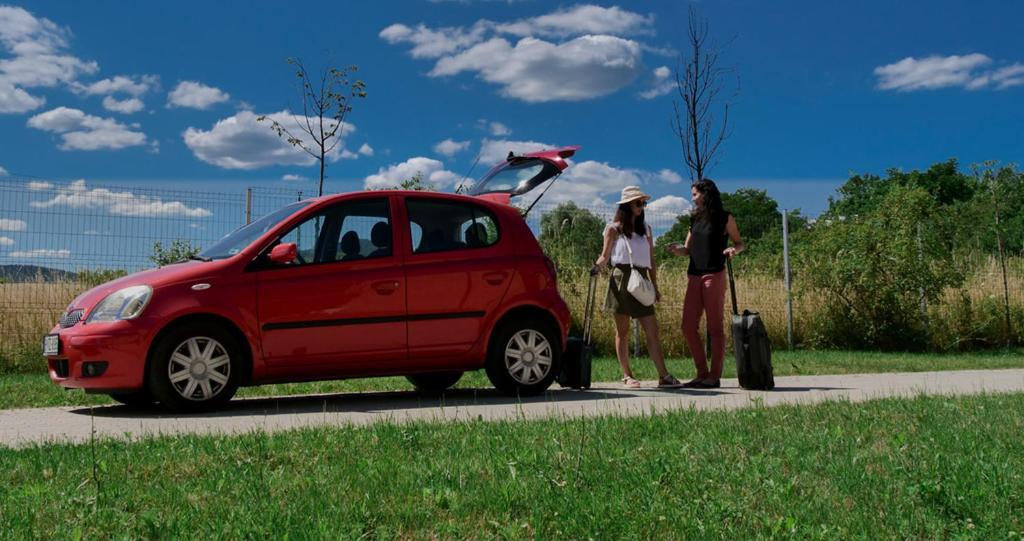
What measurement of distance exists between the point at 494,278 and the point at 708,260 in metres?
2.34

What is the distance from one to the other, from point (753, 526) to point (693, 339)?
19.9 ft

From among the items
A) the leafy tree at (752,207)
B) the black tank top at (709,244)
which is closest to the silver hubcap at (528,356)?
the black tank top at (709,244)

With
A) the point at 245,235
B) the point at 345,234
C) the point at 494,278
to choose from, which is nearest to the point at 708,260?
the point at 494,278

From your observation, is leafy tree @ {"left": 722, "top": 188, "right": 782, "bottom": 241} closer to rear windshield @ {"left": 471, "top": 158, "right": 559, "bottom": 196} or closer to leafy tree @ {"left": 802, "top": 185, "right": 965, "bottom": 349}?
leafy tree @ {"left": 802, "top": 185, "right": 965, "bottom": 349}

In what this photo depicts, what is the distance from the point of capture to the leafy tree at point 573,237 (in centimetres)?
1589

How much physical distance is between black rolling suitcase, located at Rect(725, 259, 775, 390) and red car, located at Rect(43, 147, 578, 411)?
1.90m

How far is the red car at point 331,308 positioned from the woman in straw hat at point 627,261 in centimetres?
92

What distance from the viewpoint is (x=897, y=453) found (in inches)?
191

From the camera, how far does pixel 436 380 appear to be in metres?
9.47

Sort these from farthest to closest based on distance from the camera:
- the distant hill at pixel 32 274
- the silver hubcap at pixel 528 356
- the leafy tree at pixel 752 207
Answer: the leafy tree at pixel 752 207
the distant hill at pixel 32 274
the silver hubcap at pixel 528 356

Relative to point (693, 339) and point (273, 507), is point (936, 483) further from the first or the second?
point (693, 339)

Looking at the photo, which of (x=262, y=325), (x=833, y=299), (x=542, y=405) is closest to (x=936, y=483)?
(x=542, y=405)

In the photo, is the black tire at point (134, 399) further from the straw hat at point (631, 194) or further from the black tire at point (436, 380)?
the straw hat at point (631, 194)

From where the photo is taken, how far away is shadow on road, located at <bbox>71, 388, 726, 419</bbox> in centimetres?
769
